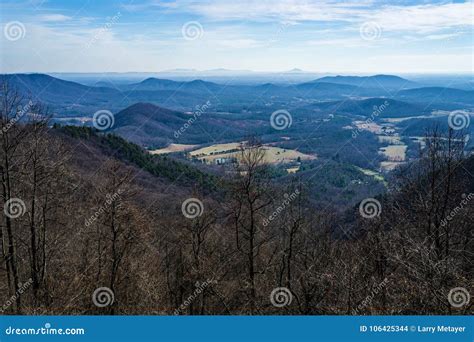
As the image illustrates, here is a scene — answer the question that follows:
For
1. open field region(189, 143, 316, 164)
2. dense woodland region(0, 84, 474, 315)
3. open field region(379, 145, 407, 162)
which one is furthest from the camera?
open field region(379, 145, 407, 162)

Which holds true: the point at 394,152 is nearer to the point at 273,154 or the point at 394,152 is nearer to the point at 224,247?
the point at 273,154

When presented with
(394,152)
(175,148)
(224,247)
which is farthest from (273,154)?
(224,247)

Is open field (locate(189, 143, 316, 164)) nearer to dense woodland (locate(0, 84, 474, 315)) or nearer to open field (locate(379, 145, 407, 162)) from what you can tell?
open field (locate(379, 145, 407, 162))

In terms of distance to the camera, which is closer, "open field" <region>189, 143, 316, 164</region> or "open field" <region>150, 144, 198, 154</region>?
"open field" <region>189, 143, 316, 164</region>

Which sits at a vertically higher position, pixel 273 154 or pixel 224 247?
pixel 224 247

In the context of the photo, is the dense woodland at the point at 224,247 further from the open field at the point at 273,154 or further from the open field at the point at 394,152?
the open field at the point at 394,152

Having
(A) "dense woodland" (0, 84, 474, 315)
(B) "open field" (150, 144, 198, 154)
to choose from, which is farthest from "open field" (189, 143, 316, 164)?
(A) "dense woodland" (0, 84, 474, 315)

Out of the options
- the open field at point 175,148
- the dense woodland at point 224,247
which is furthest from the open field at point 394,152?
the dense woodland at point 224,247

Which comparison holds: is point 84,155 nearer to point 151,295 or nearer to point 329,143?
point 151,295

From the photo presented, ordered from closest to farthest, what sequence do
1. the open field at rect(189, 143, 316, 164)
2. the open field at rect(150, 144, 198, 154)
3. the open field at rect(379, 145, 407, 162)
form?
the open field at rect(189, 143, 316, 164)
the open field at rect(379, 145, 407, 162)
the open field at rect(150, 144, 198, 154)

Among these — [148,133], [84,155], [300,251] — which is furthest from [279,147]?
[300,251]
